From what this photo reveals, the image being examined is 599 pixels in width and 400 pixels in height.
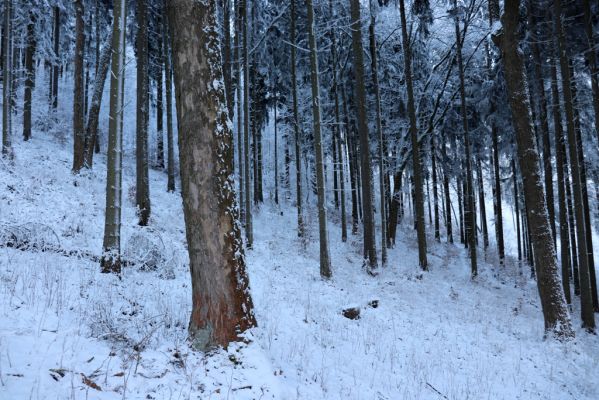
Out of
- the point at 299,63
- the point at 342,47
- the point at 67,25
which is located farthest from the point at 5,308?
the point at 67,25

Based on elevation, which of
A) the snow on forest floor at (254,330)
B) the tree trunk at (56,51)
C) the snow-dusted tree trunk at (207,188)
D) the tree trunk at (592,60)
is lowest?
the snow on forest floor at (254,330)

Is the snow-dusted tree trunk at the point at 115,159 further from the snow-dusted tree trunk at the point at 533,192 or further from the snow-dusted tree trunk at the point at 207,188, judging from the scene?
the snow-dusted tree trunk at the point at 533,192

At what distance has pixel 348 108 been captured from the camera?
23.1 m

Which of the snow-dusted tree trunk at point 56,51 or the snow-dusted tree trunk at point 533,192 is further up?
the snow-dusted tree trunk at point 56,51

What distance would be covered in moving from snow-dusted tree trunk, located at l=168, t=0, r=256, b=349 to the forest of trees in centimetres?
2

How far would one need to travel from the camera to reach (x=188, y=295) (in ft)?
23.0

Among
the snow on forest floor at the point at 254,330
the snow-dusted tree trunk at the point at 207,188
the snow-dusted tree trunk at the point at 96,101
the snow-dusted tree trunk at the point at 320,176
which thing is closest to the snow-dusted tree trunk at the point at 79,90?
the snow-dusted tree trunk at the point at 96,101

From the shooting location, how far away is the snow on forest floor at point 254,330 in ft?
11.7

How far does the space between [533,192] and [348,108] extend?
15322 millimetres

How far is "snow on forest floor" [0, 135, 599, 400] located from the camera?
141 inches

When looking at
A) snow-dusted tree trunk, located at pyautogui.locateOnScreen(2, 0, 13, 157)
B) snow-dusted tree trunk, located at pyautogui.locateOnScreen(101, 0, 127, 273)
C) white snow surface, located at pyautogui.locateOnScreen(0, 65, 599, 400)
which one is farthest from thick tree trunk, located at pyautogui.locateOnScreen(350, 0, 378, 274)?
snow-dusted tree trunk, located at pyautogui.locateOnScreen(2, 0, 13, 157)

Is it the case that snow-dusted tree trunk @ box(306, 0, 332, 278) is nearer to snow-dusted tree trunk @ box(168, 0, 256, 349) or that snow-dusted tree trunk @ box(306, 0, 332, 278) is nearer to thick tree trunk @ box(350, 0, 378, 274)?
thick tree trunk @ box(350, 0, 378, 274)

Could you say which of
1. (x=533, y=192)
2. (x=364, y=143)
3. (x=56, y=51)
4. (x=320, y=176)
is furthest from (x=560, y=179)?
(x=56, y=51)

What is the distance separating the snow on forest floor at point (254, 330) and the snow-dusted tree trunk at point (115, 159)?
16.6 inches
